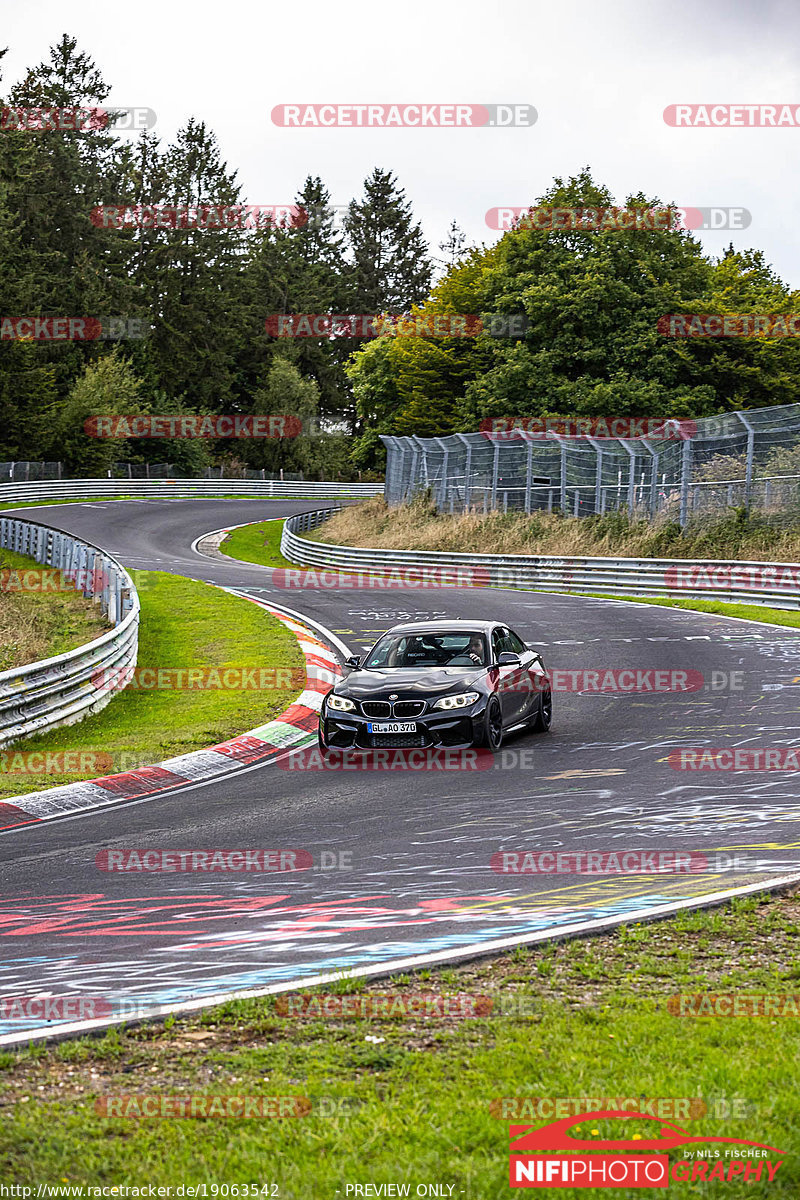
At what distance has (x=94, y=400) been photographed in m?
75.4

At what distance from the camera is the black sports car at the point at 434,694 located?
12516 mm

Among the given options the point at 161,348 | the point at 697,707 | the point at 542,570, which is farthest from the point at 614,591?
the point at 161,348

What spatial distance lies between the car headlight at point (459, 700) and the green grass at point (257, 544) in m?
32.4

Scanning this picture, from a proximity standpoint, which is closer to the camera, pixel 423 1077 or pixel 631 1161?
pixel 631 1161

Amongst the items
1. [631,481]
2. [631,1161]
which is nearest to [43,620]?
[631,481]

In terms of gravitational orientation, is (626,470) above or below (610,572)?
above

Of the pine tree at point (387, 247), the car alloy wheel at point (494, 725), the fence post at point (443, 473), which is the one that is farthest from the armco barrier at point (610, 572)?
the pine tree at point (387, 247)

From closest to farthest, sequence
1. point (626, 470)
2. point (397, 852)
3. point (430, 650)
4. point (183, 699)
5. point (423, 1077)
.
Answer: point (423, 1077) < point (397, 852) < point (430, 650) < point (183, 699) < point (626, 470)

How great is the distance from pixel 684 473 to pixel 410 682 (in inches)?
809

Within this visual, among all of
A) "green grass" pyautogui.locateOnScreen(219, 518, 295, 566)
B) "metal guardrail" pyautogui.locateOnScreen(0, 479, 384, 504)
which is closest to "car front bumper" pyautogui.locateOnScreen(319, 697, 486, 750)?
"green grass" pyautogui.locateOnScreen(219, 518, 295, 566)

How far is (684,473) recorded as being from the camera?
31734 millimetres

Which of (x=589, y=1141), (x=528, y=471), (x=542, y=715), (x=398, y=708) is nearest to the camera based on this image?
(x=589, y=1141)

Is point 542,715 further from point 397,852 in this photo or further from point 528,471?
point 528,471

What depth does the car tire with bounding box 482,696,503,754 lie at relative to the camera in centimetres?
1269
